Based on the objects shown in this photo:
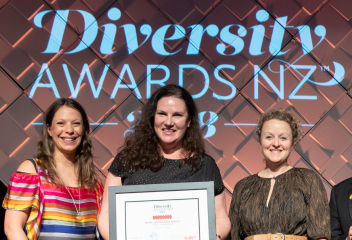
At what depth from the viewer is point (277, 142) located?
2.93 m

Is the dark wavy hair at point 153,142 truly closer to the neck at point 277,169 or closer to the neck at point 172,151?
the neck at point 172,151

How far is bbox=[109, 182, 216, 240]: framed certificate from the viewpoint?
2.44m

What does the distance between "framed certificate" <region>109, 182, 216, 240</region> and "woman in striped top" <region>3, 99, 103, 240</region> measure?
0.43m

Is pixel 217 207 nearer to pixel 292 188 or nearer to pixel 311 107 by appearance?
pixel 292 188

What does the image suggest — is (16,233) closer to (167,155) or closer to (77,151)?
(77,151)

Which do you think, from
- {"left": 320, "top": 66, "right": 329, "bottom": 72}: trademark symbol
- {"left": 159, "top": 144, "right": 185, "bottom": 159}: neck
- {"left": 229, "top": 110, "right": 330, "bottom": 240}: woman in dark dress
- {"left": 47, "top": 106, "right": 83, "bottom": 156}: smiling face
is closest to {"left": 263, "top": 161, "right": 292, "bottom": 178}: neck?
{"left": 229, "top": 110, "right": 330, "bottom": 240}: woman in dark dress

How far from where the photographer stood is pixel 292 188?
2891 millimetres

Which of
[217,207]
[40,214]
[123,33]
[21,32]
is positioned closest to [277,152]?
[217,207]

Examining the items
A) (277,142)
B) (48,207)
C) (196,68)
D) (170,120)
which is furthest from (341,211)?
(48,207)

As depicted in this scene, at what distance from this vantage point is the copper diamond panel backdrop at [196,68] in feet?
12.7

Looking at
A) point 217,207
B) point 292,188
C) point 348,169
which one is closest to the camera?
point 217,207

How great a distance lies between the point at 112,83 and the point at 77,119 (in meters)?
1.02

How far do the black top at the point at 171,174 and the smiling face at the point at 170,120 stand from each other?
0.41ft

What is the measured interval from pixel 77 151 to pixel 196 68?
1.27 metres
